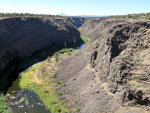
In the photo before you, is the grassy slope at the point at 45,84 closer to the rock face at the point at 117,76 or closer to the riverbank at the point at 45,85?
the riverbank at the point at 45,85

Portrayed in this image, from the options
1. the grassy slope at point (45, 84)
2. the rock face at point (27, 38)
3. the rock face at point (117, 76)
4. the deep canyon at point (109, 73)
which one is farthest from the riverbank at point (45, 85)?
the rock face at point (27, 38)

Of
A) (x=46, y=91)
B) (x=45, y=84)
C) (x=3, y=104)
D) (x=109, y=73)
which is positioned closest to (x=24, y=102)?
(x=3, y=104)

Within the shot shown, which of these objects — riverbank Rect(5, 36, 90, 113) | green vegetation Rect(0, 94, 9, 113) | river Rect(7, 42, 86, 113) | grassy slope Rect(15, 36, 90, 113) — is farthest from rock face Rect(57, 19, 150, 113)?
green vegetation Rect(0, 94, 9, 113)

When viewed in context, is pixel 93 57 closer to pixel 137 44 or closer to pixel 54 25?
pixel 137 44

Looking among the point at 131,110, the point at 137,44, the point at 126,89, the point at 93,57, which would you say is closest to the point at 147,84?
the point at 126,89

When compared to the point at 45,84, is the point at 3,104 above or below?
below

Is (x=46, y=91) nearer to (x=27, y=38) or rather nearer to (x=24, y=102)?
(x=24, y=102)

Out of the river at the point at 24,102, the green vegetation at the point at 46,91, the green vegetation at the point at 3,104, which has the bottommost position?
the river at the point at 24,102
